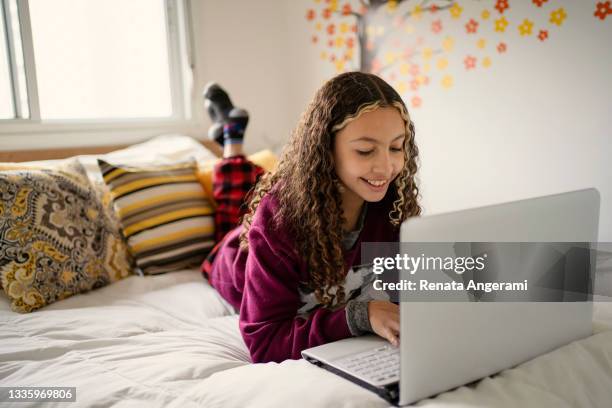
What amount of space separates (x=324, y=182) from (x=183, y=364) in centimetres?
44

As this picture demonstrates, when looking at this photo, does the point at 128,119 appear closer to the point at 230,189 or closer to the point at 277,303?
the point at 230,189

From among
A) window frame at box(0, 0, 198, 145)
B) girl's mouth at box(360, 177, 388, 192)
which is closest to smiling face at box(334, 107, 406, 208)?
girl's mouth at box(360, 177, 388, 192)

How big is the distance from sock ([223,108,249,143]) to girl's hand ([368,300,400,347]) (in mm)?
1081

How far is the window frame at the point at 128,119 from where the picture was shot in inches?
→ 80.4

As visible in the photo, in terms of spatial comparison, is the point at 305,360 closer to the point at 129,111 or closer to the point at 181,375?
the point at 181,375

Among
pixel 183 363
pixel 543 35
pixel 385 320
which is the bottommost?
pixel 183 363

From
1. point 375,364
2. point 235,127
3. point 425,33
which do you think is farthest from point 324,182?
point 425,33

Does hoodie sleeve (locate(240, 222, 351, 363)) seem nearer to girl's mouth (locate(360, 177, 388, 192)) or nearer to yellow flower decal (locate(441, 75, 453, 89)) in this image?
girl's mouth (locate(360, 177, 388, 192))

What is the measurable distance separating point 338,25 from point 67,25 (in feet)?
3.93

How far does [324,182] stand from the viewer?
108cm

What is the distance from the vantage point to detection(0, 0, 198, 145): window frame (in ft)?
6.70

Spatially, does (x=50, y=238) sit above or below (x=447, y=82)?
below

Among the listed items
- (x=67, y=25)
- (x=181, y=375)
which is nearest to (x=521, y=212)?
(x=181, y=375)

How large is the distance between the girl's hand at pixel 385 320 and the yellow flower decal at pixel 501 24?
4.56 ft
